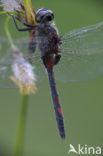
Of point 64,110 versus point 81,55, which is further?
point 64,110

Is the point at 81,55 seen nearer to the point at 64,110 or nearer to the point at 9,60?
the point at 9,60

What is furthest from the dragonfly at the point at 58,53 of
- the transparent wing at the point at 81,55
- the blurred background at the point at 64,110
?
the blurred background at the point at 64,110

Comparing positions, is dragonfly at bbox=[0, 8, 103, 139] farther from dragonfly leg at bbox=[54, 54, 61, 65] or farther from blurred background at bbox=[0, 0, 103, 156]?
blurred background at bbox=[0, 0, 103, 156]

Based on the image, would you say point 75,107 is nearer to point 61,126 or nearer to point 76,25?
point 76,25

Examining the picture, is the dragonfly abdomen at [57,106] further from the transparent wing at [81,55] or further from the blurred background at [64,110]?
the blurred background at [64,110]

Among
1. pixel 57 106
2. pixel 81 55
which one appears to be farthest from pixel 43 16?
pixel 57 106

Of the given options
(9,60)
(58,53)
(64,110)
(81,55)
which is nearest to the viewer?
(9,60)

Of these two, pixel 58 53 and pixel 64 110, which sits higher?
pixel 58 53

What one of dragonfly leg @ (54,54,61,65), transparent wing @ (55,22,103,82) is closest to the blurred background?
transparent wing @ (55,22,103,82)
